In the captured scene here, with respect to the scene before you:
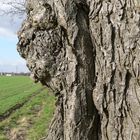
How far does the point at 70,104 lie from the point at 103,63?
469mm

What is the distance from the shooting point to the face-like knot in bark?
4.16 m

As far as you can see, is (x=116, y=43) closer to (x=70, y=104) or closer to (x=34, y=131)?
(x=70, y=104)

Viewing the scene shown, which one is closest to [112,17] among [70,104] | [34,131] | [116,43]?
[116,43]

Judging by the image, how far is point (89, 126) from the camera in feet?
13.6

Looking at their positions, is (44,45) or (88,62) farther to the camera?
(44,45)

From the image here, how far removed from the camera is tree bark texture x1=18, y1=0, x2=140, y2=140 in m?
3.81

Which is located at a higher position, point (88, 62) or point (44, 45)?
point (44, 45)

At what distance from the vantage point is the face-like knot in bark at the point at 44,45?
416cm

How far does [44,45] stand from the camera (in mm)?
4191

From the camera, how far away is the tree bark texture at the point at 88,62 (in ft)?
12.5

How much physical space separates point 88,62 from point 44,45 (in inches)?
16.4

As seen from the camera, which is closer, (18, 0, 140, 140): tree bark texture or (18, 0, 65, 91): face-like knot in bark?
(18, 0, 140, 140): tree bark texture

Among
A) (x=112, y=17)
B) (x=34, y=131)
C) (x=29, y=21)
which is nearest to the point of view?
(x=112, y=17)

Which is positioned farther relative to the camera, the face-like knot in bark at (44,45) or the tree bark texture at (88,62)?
the face-like knot in bark at (44,45)
